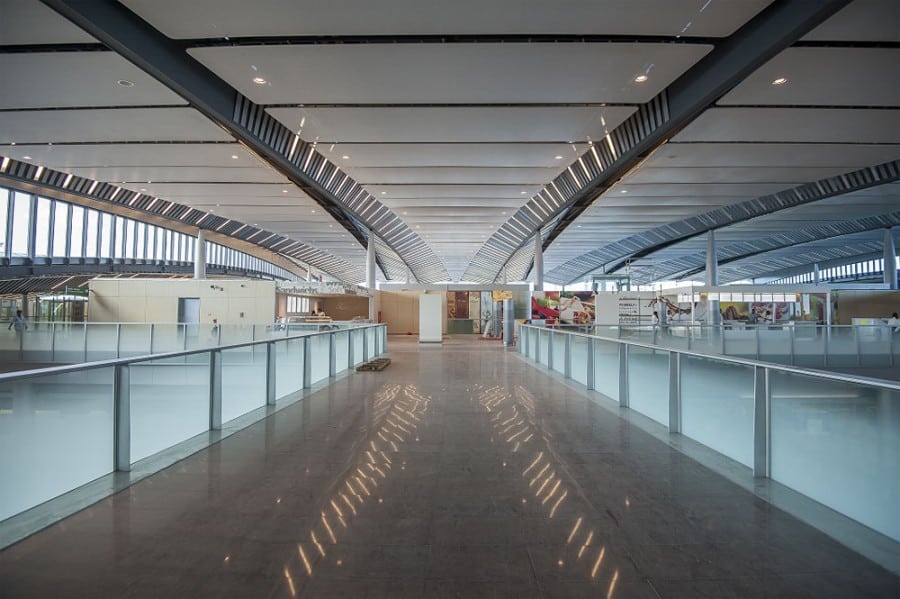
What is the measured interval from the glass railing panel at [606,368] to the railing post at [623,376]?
21 centimetres

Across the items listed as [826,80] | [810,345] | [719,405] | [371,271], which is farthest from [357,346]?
[371,271]

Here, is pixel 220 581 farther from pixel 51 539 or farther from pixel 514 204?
pixel 514 204

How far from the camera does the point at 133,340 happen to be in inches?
636

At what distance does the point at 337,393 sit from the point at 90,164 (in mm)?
12373

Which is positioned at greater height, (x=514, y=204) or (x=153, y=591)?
(x=514, y=204)

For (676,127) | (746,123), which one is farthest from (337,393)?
(746,123)

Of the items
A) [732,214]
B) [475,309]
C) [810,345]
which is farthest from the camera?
[475,309]

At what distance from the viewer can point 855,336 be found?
49.8ft

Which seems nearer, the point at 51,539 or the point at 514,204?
the point at 51,539

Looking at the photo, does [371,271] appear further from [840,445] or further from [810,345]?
[840,445]

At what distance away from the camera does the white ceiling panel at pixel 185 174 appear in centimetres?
1573

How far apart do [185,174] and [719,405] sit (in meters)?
16.8

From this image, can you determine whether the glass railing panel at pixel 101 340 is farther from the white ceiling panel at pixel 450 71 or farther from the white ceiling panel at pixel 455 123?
the white ceiling panel at pixel 450 71

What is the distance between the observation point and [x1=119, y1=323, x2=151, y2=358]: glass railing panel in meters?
16.0
